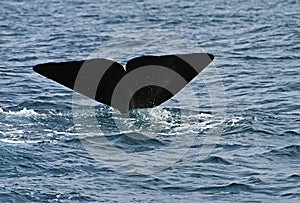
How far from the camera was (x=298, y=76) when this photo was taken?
21.7 m

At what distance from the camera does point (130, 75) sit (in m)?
14.8

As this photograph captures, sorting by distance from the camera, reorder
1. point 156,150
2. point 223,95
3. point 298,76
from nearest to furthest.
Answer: point 156,150 → point 223,95 → point 298,76

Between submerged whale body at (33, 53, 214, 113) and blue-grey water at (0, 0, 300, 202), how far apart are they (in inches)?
31.3

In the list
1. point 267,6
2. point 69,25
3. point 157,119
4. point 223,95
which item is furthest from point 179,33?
point 157,119

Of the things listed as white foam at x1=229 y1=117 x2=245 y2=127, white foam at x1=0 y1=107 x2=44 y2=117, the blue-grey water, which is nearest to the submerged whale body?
the blue-grey water

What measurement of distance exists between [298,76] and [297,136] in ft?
20.8

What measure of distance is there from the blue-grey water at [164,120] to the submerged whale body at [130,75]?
794 mm

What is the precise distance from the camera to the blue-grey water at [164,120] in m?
12.8

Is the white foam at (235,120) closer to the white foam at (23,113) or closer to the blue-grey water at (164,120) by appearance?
the blue-grey water at (164,120)

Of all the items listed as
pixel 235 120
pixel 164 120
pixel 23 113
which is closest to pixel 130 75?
pixel 164 120

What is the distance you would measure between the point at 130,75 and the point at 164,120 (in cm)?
171

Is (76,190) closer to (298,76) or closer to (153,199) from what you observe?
(153,199)

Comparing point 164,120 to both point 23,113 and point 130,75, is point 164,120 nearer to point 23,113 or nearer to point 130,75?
point 130,75

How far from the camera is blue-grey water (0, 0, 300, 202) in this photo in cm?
1277
